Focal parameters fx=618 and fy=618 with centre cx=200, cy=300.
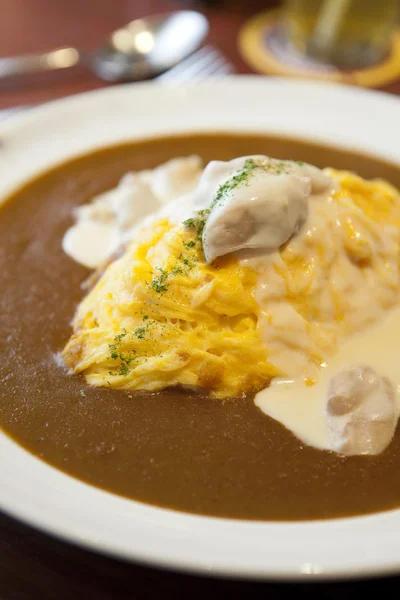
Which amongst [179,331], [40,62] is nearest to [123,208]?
[179,331]

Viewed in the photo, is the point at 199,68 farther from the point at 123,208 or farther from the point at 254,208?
the point at 254,208

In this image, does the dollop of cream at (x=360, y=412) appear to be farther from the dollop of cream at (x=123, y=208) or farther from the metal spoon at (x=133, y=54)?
the metal spoon at (x=133, y=54)

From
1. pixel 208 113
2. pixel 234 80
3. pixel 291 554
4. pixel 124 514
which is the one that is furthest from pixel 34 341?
pixel 234 80

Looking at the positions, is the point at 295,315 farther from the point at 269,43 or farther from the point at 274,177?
the point at 269,43

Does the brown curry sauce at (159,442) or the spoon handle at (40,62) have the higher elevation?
the spoon handle at (40,62)

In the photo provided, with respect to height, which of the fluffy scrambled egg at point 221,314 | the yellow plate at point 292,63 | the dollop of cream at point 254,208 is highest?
the dollop of cream at point 254,208

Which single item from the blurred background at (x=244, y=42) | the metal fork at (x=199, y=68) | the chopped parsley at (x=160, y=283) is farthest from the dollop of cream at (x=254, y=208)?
the blurred background at (x=244, y=42)

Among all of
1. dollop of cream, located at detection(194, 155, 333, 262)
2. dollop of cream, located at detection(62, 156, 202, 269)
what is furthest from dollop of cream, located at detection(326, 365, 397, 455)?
dollop of cream, located at detection(62, 156, 202, 269)
